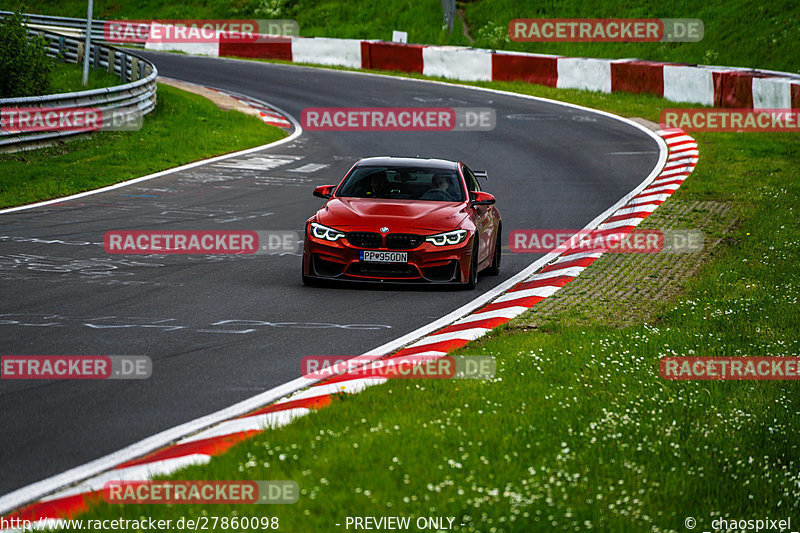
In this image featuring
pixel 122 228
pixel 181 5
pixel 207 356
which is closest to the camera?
pixel 207 356

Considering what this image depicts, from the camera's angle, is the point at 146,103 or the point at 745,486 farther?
the point at 146,103

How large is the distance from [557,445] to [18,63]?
932 inches

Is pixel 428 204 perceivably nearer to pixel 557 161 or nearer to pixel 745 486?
pixel 745 486

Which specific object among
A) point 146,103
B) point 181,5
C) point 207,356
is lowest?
point 207,356

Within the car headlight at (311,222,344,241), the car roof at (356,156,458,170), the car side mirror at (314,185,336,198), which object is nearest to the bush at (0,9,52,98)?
the car roof at (356,156,458,170)

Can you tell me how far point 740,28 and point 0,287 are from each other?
31411 millimetres

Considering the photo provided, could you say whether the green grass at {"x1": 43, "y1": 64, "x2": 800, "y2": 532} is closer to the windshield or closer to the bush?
the windshield

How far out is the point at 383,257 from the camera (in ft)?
39.1

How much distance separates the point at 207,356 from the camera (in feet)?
28.6

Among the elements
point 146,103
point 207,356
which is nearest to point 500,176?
point 146,103

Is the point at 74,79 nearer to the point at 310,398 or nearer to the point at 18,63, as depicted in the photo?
the point at 18,63

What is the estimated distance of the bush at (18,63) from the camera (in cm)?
2647

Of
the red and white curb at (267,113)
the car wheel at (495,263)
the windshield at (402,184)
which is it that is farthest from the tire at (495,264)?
the red and white curb at (267,113)

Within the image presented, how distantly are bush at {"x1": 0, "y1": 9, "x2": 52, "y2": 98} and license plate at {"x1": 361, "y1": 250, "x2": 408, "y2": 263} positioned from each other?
17.5m
